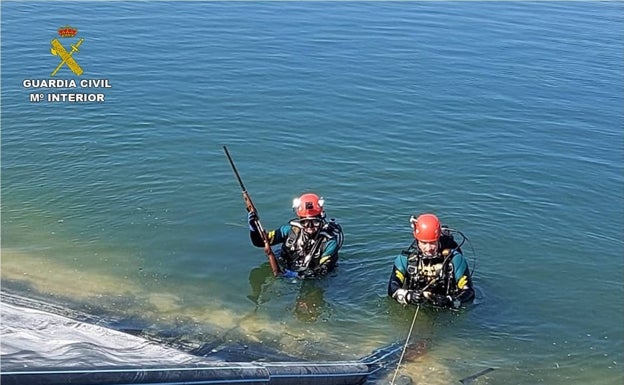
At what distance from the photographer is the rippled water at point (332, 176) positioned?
32.3ft

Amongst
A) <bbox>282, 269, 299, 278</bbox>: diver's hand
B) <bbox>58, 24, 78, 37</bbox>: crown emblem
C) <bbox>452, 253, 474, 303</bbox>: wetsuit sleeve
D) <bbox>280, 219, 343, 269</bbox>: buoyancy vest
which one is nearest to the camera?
<bbox>452, 253, 474, 303</bbox>: wetsuit sleeve

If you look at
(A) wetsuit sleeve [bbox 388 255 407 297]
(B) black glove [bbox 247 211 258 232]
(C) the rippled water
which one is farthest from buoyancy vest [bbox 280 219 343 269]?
(A) wetsuit sleeve [bbox 388 255 407 297]

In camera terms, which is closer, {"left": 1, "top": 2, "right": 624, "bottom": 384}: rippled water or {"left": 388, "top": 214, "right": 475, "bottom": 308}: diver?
{"left": 388, "top": 214, "right": 475, "bottom": 308}: diver

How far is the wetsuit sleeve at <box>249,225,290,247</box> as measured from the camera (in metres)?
10.7

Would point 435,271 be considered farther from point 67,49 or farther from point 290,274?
point 67,49

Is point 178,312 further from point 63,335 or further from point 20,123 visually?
point 20,123

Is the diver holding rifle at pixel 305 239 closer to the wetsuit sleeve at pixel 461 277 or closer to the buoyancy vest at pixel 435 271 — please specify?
the buoyancy vest at pixel 435 271

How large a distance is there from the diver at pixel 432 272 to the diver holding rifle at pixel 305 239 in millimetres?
1092

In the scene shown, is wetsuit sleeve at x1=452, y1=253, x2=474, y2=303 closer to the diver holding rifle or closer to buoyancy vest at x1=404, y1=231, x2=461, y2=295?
buoyancy vest at x1=404, y1=231, x2=461, y2=295

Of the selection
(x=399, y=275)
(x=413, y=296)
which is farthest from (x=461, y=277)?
(x=399, y=275)

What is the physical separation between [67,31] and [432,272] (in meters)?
16.6

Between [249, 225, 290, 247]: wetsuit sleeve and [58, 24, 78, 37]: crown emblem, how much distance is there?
14.2 m

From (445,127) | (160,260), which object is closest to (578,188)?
(445,127)

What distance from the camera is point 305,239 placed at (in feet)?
35.2
